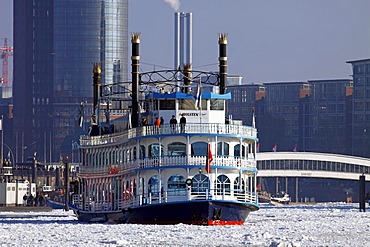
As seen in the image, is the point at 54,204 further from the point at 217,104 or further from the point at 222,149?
the point at 222,149

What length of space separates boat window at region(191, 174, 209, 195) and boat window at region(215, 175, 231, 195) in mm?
602

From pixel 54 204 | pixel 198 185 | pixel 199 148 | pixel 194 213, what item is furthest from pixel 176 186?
pixel 54 204

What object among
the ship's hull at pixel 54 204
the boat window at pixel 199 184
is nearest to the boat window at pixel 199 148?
the boat window at pixel 199 184

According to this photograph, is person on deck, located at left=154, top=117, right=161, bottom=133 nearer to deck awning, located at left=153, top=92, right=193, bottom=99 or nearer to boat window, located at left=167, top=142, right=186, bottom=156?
boat window, located at left=167, top=142, right=186, bottom=156

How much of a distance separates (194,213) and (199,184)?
72.5 inches

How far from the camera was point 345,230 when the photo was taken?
250ft

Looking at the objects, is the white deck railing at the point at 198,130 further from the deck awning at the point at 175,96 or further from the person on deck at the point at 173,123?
the deck awning at the point at 175,96

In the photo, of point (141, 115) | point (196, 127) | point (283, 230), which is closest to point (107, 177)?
point (141, 115)

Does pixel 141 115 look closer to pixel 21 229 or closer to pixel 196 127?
pixel 196 127

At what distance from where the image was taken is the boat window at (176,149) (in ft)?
270

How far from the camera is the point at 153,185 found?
83438 mm

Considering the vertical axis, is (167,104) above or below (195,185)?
above

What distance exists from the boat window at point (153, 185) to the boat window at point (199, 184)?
2232mm

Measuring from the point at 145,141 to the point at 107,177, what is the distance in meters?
7.01
